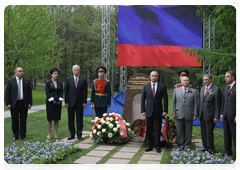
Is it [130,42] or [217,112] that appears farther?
[130,42]

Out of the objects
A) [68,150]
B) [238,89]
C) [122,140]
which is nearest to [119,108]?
[122,140]

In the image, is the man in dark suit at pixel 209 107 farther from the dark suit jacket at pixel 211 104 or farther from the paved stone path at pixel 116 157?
the paved stone path at pixel 116 157

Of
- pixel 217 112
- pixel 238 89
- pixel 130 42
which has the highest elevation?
pixel 130 42

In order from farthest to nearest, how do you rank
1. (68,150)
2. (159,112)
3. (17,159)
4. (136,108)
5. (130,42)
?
(130,42), (136,108), (159,112), (68,150), (17,159)

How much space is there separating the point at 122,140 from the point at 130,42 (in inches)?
251

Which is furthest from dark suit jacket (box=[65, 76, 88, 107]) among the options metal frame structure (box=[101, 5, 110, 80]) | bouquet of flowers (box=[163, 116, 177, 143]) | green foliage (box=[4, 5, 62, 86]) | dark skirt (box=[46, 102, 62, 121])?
green foliage (box=[4, 5, 62, 86])

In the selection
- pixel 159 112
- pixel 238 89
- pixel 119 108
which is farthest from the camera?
pixel 119 108

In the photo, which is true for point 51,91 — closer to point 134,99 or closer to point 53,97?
point 53,97

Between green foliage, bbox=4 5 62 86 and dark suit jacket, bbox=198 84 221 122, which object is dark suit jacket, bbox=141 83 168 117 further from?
green foliage, bbox=4 5 62 86

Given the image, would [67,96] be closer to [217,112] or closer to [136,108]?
[136,108]

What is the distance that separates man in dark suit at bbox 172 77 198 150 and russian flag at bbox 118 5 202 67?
19.9 ft

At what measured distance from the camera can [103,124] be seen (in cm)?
603

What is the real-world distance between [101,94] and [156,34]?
19.4 ft

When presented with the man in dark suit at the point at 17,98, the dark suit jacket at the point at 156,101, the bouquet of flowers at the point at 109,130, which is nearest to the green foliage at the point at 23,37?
the man in dark suit at the point at 17,98
